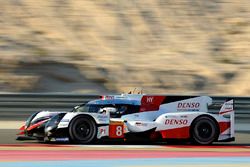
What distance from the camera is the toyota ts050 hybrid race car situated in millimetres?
10000

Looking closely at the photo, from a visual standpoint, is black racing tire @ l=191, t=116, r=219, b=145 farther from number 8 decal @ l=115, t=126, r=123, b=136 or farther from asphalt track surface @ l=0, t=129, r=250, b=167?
number 8 decal @ l=115, t=126, r=123, b=136

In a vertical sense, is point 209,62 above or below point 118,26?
below

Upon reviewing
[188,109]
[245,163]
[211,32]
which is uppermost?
[211,32]

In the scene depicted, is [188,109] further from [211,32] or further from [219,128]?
[211,32]

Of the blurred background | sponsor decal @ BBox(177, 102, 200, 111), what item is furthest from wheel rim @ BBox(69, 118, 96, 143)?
the blurred background

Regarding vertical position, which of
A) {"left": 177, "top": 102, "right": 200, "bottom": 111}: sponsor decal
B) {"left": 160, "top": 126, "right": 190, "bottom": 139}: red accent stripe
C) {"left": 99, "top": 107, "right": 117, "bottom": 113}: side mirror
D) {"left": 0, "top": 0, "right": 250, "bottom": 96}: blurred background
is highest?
{"left": 0, "top": 0, "right": 250, "bottom": 96}: blurred background

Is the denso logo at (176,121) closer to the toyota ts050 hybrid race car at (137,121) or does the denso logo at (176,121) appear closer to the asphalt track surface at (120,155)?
the toyota ts050 hybrid race car at (137,121)

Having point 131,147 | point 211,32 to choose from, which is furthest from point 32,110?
point 211,32

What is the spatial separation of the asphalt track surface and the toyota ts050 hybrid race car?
20cm

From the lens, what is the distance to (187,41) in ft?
71.1

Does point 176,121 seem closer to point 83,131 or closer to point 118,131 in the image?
point 118,131

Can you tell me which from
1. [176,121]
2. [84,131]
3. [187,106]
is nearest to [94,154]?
[84,131]

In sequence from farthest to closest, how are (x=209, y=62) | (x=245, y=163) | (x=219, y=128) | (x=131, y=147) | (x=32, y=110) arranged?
(x=209, y=62) < (x=32, y=110) < (x=219, y=128) < (x=131, y=147) < (x=245, y=163)

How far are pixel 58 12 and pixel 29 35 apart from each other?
1.99 m
